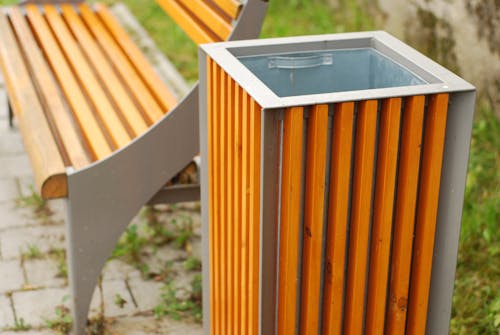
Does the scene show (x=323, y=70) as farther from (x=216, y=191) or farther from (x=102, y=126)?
(x=102, y=126)

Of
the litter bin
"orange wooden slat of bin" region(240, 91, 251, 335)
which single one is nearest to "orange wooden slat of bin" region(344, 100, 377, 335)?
the litter bin

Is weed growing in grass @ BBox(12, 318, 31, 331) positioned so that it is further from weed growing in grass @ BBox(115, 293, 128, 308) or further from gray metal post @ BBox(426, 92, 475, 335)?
gray metal post @ BBox(426, 92, 475, 335)

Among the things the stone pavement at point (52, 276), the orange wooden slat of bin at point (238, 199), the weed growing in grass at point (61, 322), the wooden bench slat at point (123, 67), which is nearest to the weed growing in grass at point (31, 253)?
the stone pavement at point (52, 276)

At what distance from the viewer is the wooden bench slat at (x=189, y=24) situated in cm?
326

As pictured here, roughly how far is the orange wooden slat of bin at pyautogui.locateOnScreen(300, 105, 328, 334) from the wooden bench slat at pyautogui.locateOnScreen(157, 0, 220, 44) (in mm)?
1079

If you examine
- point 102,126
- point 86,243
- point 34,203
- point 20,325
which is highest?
point 102,126

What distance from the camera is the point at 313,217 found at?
222 centimetres

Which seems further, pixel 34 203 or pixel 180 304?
pixel 34 203

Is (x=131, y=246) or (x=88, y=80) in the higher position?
(x=88, y=80)

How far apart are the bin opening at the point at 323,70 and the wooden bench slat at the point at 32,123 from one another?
80 centimetres

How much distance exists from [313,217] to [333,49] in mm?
570

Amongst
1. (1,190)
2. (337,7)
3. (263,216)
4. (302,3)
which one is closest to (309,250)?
(263,216)

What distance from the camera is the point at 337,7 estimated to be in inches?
226

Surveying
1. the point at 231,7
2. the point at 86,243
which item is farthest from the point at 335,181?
the point at 86,243
